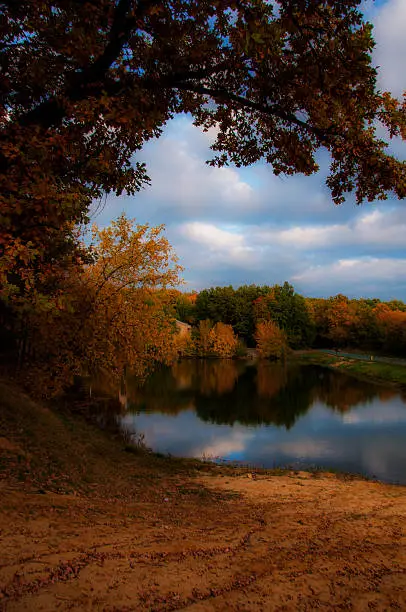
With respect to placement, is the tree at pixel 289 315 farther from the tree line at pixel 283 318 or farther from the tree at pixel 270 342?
the tree at pixel 270 342

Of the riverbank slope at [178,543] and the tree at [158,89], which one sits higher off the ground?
the tree at [158,89]

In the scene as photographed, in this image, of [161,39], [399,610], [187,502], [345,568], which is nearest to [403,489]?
[187,502]

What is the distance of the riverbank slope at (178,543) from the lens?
3676mm

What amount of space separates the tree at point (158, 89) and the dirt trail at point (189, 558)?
10.5ft

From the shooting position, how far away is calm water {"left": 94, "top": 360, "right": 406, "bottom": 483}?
18609 mm

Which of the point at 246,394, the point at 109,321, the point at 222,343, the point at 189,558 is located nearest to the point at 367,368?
the point at 246,394

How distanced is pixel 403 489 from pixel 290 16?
13.5m

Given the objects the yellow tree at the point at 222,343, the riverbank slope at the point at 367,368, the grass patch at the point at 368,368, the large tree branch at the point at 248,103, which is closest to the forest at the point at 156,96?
the large tree branch at the point at 248,103

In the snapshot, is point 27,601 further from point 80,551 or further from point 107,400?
point 107,400

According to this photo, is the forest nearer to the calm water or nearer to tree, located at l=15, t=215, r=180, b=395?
tree, located at l=15, t=215, r=180, b=395

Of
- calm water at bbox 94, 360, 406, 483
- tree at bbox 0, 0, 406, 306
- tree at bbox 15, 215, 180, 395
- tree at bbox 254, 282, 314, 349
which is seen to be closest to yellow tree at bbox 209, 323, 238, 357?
tree at bbox 254, 282, 314, 349

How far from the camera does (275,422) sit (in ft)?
86.1

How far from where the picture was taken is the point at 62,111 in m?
5.32

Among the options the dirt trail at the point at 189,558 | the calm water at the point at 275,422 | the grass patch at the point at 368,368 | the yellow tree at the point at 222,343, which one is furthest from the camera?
the yellow tree at the point at 222,343
